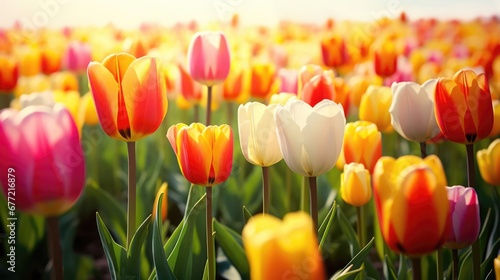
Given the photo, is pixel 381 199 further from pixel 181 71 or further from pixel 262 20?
pixel 262 20

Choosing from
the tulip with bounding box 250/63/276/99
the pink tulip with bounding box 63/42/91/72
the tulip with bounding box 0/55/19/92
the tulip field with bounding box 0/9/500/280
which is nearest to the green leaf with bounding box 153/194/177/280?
the tulip field with bounding box 0/9/500/280

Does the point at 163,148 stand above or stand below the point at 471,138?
below

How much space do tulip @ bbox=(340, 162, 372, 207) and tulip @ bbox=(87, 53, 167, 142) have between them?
34 cm

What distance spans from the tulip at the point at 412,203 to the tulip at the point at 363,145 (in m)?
0.36

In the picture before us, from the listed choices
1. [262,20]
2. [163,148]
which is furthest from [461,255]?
[262,20]

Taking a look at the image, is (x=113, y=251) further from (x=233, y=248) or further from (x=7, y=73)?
(x=7, y=73)

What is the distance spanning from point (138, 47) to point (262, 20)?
0.79 meters

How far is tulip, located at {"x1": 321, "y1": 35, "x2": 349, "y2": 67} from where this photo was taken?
187 centimetres

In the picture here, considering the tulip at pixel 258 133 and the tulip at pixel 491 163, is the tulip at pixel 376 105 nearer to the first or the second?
the tulip at pixel 491 163

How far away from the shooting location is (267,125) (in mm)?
901

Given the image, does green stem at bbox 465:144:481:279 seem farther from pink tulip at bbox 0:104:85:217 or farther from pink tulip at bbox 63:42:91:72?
pink tulip at bbox 63:42:91:72

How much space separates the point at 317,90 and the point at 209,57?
34 cm

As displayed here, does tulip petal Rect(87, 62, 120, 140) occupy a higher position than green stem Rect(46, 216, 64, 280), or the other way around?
tulip petal Rect(87, 62, 120, 140)

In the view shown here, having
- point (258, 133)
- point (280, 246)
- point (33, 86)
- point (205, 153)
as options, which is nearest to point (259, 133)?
point (258, 133)
